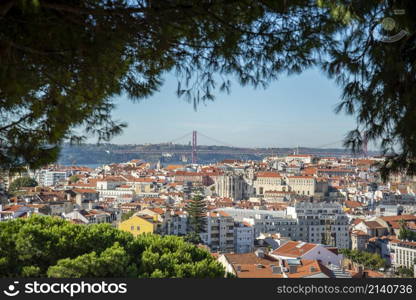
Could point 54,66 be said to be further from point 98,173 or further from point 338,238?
point 98,173

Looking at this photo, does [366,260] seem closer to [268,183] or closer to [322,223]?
[322,223]

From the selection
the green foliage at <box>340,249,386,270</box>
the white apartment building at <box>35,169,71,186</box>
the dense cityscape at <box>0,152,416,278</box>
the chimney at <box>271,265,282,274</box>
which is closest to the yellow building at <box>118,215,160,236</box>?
the dense cityscape at <box>0,152,416,278</box>

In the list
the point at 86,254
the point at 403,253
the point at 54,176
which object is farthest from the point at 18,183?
the point at 54,176

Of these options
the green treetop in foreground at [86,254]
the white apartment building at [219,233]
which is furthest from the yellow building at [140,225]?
the green treetop in foreground at [86,254]

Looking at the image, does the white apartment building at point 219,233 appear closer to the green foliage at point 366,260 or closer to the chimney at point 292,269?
the green foliage at point 366,260

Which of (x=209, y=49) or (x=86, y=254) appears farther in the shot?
(x=86, y=254)

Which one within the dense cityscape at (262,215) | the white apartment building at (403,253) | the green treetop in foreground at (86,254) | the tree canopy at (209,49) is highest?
the tree canopy at (209,49)

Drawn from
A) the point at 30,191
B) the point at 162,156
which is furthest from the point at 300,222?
the point at 162,156
